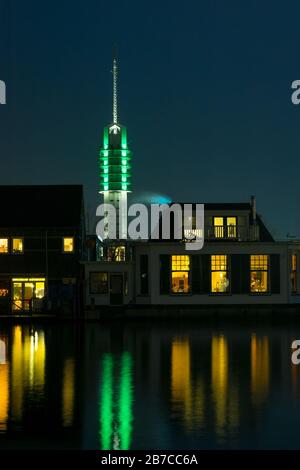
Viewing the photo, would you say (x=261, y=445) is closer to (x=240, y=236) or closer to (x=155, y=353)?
(x=155, y=353)

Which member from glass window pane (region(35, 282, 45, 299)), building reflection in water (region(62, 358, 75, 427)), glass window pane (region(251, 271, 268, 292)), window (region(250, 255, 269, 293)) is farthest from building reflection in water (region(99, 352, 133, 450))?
glass window pane (region(35, 282, 45, 299))

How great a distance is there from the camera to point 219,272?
57.0 meters

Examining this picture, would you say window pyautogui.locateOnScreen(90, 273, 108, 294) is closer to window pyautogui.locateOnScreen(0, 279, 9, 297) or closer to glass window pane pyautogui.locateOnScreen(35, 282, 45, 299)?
glass window pane pyautogui.locateOnScreen(35, 282, 45, 299)

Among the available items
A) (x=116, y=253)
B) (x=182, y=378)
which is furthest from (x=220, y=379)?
(x=116, y=253)

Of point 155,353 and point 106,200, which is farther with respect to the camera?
point 106,200

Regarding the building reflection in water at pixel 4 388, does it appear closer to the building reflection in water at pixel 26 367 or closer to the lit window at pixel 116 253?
the building reflection in water at pixel 26 367

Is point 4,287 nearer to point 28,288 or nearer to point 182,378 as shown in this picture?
point 28,288

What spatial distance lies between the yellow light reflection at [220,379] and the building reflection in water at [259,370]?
0.80 meters

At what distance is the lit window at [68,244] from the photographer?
59.7 metres

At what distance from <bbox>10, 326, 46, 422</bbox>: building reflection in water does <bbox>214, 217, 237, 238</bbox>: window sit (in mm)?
17590

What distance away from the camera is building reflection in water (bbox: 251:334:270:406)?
23.0m

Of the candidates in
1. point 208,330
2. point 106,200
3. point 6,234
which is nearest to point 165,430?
point 208,330
